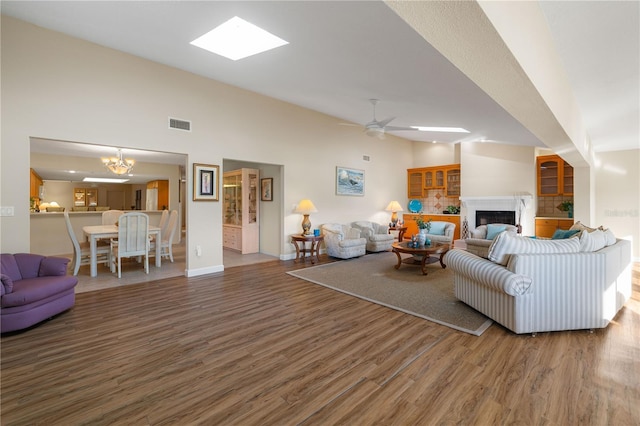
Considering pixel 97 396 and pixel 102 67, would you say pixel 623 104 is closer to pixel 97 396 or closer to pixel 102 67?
pixel 97 396

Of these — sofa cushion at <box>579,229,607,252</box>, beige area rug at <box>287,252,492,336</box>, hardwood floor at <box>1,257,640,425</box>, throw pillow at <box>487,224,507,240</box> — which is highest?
sofa cushion at <box>579,229,607,252</box>

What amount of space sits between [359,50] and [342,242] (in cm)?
383

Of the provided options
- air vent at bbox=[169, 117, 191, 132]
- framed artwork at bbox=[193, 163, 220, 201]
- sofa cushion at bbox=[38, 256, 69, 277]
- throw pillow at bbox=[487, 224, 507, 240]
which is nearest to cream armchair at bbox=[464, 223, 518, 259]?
throw pillow at bbox=[487, 224, 507, 240]

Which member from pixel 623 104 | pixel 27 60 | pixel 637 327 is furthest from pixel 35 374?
pixel 623 104

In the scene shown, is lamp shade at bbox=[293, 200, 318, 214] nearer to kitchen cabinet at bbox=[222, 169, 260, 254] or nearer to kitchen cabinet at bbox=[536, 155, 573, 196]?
kitchen cabinet at bbox=[222, 169, 260, 254]

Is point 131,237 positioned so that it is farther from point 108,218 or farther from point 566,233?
point 566,233

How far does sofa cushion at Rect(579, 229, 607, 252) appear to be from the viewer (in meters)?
2.97

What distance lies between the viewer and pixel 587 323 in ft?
9.37

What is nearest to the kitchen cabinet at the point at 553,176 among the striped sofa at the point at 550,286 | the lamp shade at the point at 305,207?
the striped sofa at the point at 550,286

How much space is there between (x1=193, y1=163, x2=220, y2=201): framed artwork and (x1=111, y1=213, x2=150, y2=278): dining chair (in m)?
0.96

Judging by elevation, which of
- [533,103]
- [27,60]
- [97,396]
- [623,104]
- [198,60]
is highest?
[198,60]

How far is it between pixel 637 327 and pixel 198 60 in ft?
20.3

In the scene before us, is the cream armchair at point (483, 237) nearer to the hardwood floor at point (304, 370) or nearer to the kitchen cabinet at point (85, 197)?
the hardwood floor at point (304, 370)

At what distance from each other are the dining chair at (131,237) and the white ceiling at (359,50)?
2569 mm
